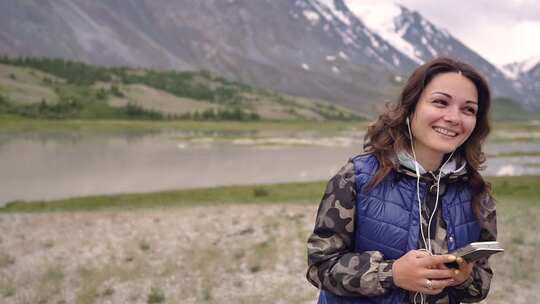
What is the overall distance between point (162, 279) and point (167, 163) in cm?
3847

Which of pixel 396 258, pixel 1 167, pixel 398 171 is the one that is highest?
pixel 398 171

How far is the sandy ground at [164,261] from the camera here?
1185cm

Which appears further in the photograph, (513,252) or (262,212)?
(262,212)

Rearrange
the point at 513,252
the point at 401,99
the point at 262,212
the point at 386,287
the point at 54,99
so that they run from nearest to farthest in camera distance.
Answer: the point at 386,287
the point at 401,99
the point at 513,252
the point at 262,212
the point at 54,99

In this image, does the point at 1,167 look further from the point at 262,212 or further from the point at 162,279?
the point at 162,279

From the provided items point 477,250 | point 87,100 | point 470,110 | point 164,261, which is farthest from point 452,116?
point 87,100

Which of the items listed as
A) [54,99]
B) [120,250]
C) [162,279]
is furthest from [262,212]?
[54,99]

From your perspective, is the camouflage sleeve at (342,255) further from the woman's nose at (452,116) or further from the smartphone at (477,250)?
the woman's nose at (452,116)

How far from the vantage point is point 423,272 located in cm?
330

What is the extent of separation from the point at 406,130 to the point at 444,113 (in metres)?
0.29

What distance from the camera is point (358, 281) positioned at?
3.53m

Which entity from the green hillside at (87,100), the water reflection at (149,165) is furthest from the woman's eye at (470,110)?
the green hillside at (87,100)

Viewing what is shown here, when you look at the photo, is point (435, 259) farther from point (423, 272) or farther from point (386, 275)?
point (386, 275)

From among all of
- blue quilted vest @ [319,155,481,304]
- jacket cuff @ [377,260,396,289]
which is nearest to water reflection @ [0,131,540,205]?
blue quilted vest @ [319,155,481,304]
